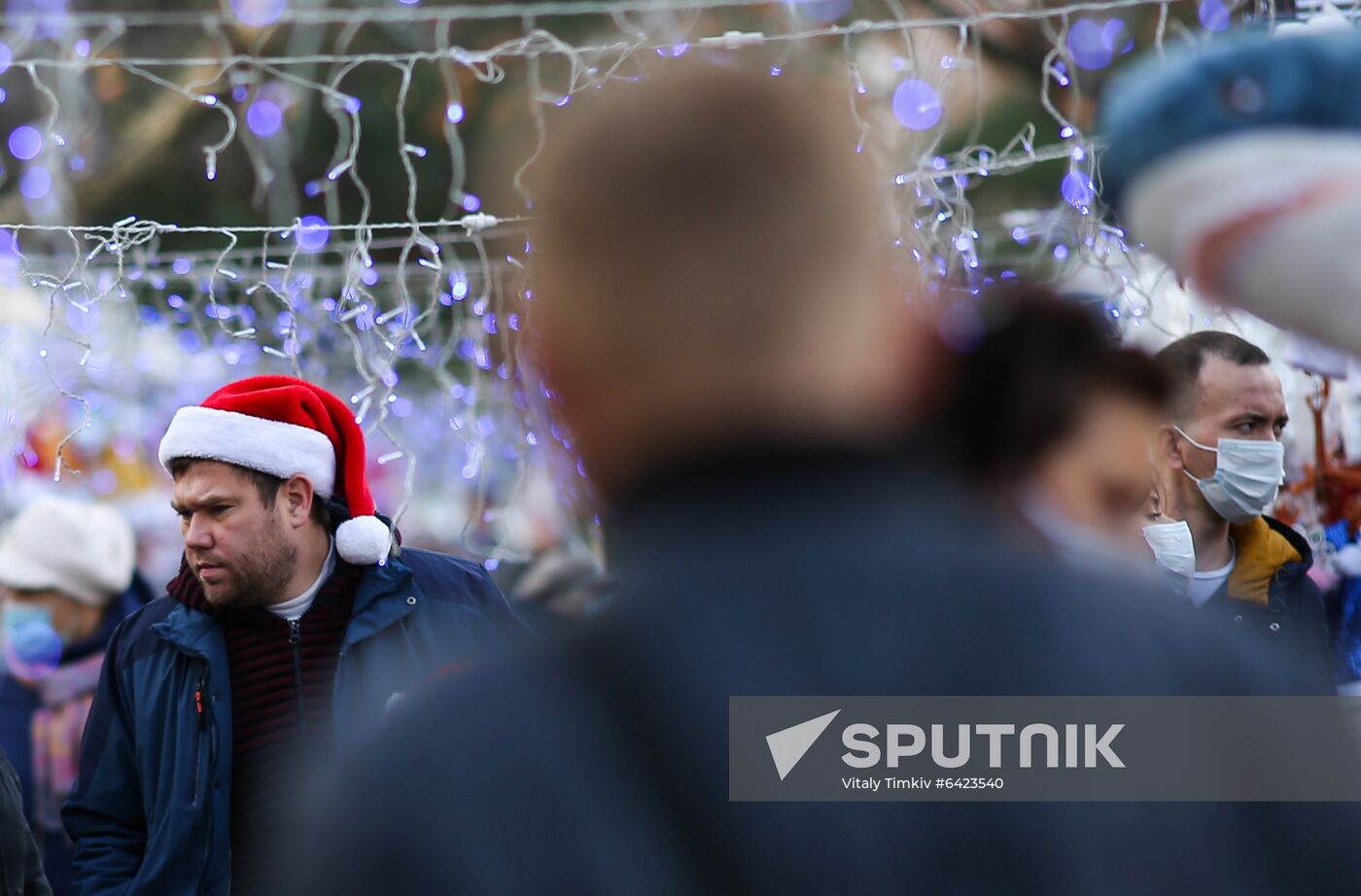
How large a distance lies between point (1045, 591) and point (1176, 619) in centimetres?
9

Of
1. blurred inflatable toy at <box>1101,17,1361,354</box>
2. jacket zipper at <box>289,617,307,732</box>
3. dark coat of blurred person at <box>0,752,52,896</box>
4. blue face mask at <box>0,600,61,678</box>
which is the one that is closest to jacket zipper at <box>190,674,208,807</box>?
jacket zipper at <box>289,617,307,732</box>

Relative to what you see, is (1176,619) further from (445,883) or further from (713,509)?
(445,883)

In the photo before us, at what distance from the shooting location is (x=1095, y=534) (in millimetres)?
2250

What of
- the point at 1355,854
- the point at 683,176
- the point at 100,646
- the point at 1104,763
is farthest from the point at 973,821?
the point at 100,646

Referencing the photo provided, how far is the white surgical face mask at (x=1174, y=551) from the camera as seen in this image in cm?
338

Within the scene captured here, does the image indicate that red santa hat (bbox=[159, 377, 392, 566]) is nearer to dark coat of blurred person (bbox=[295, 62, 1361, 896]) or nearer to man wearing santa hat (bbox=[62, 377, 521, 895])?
man wearing santa hat (bbox=[62, 377, 521, 895])

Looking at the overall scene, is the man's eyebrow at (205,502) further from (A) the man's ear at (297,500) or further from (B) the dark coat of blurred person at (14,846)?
(B) the dark coat of blurred person at (14,846)

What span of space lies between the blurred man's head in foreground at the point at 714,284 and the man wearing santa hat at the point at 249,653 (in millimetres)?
2050

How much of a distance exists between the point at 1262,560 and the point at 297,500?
2185 mm

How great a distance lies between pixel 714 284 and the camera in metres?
0.97

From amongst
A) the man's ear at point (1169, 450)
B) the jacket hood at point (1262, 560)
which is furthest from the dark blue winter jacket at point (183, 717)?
the jacket hood at point (1262, 560)

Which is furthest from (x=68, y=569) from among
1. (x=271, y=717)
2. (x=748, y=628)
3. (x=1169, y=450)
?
(x=748, y=628)

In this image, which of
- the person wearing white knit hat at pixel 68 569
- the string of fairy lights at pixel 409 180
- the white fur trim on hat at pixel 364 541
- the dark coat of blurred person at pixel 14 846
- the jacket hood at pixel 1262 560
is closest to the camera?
the dark coat of blurred person at pixel 14 846

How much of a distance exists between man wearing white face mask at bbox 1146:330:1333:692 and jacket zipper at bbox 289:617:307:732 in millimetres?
1882
